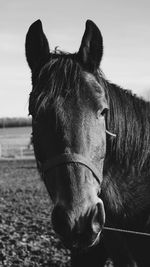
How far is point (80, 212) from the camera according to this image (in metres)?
2.56

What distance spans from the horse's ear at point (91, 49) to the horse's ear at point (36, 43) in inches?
12.2

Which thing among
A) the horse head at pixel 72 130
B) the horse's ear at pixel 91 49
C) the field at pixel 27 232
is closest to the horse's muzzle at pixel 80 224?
the horse head at pixel 72 130

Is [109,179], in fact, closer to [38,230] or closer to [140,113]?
[140,113]

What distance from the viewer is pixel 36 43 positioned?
3227mm

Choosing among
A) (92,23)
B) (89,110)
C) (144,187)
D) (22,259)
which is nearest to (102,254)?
(144,187)

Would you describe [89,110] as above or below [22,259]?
above

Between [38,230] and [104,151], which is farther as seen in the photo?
[38,230]

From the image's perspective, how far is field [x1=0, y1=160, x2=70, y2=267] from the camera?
6457mm

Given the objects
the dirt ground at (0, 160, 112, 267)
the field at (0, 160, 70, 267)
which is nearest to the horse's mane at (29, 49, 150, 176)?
the dirt ground at (0, 160, 112, 267)

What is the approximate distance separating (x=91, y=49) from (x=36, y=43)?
472mm

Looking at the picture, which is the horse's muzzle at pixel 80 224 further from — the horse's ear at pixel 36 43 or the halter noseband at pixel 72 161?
the horse's ear at pixel 36 43

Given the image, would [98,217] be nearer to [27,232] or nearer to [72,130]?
[72,130]

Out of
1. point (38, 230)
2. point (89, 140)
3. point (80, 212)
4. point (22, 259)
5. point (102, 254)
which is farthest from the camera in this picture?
point (38, 230)

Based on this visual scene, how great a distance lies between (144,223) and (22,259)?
3.83m
